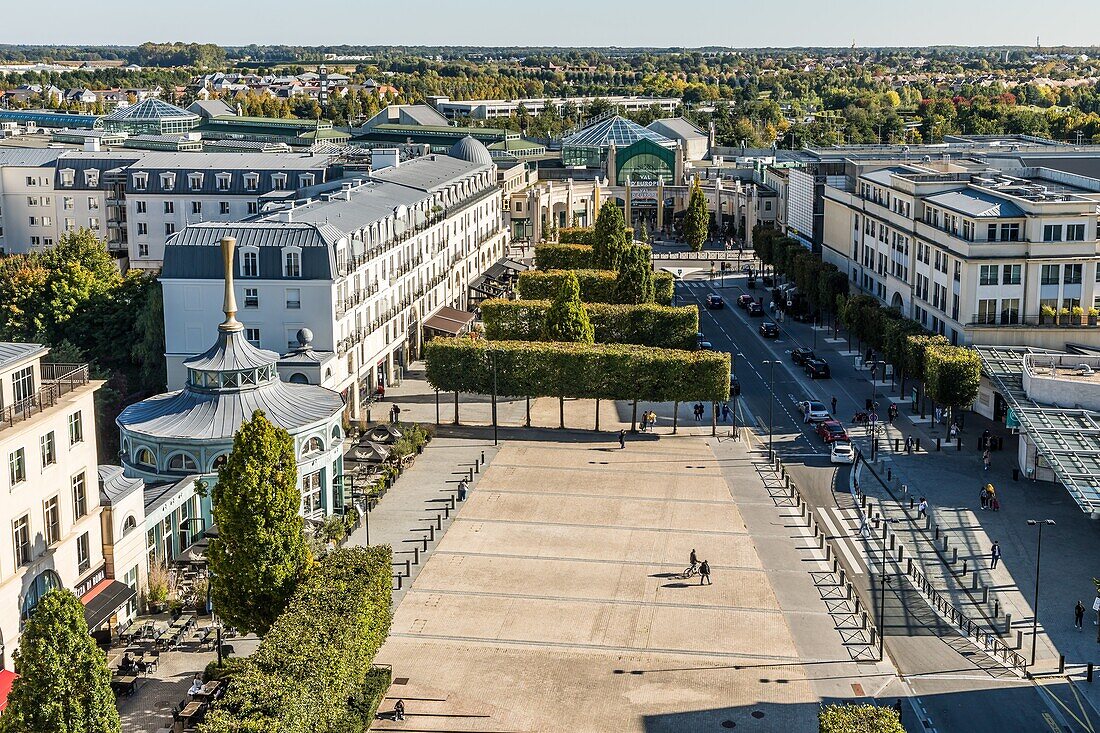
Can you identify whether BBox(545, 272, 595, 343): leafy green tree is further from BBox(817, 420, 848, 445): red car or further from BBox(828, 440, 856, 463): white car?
BBox(828, 440, 856, 463): white car

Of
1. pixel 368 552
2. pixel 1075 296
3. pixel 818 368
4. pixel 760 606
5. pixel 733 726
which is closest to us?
pixel 733 726

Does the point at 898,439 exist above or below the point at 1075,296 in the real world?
below

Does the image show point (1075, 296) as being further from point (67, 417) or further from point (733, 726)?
point (67, 417)

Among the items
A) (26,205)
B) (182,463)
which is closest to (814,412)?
(182,463)

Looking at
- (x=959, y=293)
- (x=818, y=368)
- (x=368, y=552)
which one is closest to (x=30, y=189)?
(x=818, y=368)

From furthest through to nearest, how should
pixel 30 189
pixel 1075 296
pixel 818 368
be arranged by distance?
pixel 30 189 < pixel 818 368 < pixel 1075 296

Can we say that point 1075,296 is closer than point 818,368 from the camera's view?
Yes

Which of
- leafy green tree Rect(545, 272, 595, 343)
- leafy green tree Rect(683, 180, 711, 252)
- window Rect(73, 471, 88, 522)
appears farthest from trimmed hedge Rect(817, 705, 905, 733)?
leafy green tree Rect(683, 180, 711, 252)

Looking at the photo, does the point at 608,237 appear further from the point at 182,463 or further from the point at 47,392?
the point at 47,392
